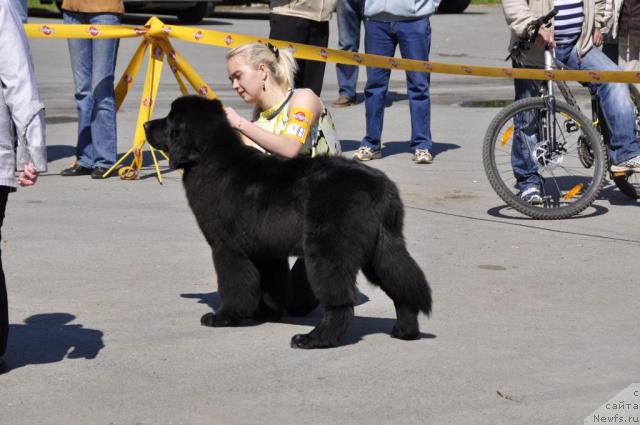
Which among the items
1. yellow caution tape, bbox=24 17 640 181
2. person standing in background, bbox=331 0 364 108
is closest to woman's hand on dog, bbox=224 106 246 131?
yellow caution tape, bbox=24 17 640 181

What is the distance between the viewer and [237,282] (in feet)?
19.1

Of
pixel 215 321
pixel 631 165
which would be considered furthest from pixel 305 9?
pixel 215 321

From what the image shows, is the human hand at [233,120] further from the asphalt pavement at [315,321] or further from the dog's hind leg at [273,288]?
the asphalt pavement at [315,321]

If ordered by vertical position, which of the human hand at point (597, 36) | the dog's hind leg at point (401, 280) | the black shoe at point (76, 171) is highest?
the human hand at point (597, 36)

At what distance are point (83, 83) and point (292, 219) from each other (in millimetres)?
4935

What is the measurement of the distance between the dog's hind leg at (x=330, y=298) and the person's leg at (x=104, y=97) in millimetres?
4924

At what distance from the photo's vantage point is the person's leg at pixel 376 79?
35.7ft

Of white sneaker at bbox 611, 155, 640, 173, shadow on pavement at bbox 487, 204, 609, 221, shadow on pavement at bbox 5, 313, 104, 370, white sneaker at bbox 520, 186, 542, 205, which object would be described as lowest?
shadow on pavement at bbox 487, 204, 609, 221

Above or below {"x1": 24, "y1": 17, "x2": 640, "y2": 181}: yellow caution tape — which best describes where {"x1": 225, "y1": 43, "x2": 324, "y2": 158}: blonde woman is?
above

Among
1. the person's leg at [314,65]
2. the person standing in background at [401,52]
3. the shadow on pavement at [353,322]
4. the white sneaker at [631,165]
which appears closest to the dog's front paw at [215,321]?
the shadow on pavement at [353,322]

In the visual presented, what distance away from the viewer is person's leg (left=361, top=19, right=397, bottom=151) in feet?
35.7

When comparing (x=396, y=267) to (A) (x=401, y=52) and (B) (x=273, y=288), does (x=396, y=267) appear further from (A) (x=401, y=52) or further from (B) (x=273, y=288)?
(A) (x=401, y=52)

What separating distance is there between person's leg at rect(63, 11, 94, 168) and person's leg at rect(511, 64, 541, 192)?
11.4 ft

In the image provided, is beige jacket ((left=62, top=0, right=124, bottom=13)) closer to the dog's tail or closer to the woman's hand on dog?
the woman's hand on dog
